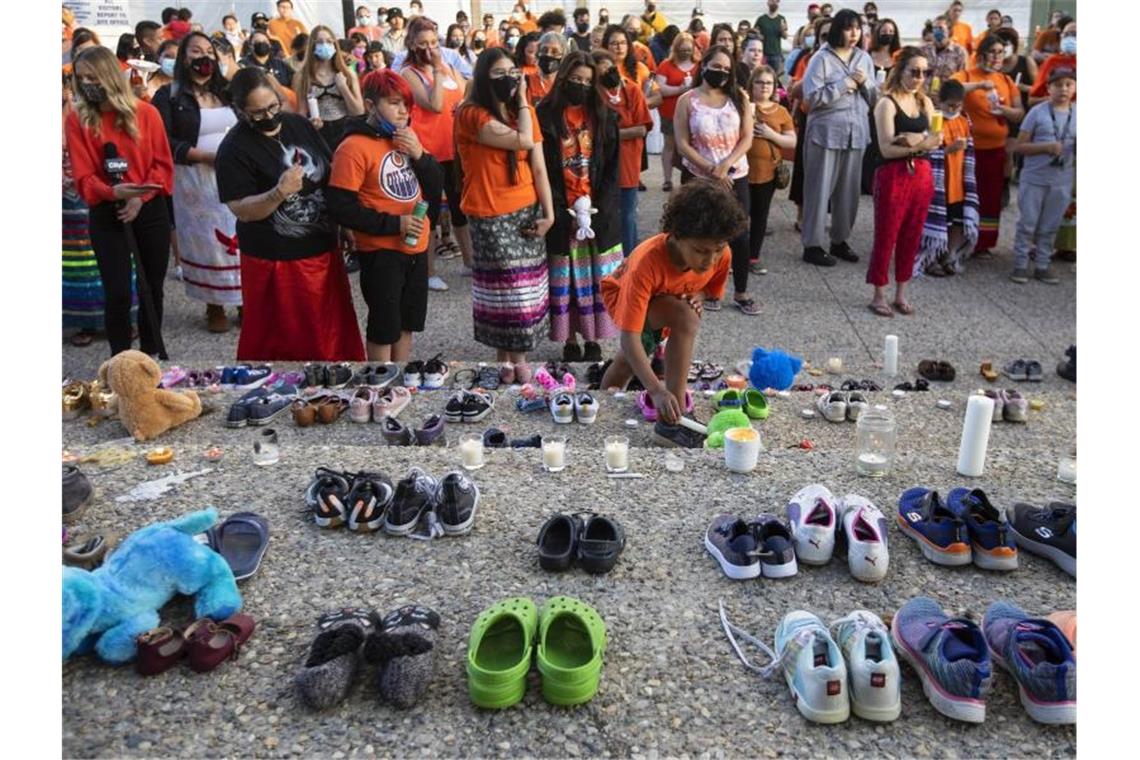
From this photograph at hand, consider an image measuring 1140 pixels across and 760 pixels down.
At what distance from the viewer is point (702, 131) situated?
20.4 ft

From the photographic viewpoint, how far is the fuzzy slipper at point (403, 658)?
7.16 feet

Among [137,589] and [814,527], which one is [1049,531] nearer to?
[814,527]

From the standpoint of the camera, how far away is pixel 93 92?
4.66 meters

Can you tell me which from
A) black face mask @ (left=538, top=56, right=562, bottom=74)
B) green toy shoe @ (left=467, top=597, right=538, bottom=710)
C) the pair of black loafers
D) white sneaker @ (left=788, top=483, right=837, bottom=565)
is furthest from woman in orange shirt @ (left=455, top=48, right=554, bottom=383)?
green toy shoe @ (left=467, top=597, right=538, bottom=710)

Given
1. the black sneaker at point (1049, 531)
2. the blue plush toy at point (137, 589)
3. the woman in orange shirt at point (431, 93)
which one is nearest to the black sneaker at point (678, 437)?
the black sneaker at point (1049, 531)

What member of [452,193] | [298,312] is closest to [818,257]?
[452,193]

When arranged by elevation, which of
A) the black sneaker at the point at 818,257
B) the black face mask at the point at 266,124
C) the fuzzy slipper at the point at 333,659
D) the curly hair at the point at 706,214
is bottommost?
the fuzzy slipper at the point at 333,659

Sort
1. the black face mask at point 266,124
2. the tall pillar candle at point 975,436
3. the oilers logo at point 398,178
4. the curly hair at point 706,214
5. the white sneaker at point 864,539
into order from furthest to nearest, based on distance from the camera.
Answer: the oilers logo at point 398,178 → the black face mask at point 266,124 → the curly hair at point 706,214 → the tall pillar candle at point 975,436 → the white sneaker at point 864,539

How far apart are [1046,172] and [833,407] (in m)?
4.36

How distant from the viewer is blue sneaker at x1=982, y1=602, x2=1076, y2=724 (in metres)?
2.10

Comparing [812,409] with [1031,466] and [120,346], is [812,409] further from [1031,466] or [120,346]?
[120,346]

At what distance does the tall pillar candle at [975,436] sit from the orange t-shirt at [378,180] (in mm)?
2851

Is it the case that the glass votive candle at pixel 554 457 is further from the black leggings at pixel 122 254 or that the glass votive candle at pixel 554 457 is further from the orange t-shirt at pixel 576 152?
the black leggings at pixel 122 254

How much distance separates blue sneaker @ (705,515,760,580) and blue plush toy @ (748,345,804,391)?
206cm
